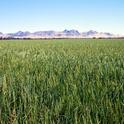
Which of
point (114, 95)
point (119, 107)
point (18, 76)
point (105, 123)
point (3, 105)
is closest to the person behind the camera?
point (105, 123)

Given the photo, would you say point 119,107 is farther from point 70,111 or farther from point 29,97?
point 29,97

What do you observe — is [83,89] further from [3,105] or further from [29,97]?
[3,105]

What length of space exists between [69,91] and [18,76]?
1.61m

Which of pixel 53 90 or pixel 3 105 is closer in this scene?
pixel 3 105

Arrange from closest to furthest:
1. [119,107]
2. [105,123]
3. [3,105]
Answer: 1. [105,123]
2. [119,107]
3. [3,105]

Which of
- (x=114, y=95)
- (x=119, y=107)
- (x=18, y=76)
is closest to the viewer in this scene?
(x=119, y=107)

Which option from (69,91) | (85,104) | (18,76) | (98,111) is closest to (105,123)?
(98,111)

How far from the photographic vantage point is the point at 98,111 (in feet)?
12.3

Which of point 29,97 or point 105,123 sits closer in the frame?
point 105,123

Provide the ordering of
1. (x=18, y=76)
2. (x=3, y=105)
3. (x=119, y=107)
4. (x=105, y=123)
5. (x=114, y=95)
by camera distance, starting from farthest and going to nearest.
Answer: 1. (x=18, y=76)
2. (x=114, y=95)
3. (x=3, y=105)
4. (x=119, y=107)
5. (x=105, y=123)

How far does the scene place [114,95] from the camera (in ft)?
14.5

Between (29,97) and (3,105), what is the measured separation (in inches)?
13.1

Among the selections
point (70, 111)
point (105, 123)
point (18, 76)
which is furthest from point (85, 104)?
point (18, 76)

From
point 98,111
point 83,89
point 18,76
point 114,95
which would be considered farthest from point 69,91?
point 18,76
